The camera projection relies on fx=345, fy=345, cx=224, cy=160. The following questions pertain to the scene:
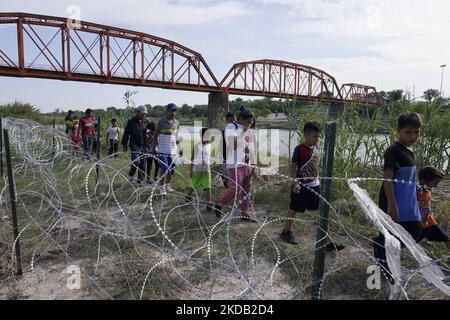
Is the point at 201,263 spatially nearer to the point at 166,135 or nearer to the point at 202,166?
the point at 202,166

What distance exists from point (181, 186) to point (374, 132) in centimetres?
335

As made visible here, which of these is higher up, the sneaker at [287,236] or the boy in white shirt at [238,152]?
the boy in white shirt at [238,152]

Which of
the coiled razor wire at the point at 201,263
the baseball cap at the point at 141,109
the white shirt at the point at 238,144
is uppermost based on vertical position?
the baseball cap at the point at 141,109

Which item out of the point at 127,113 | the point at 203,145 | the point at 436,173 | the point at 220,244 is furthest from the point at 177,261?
the point at 127,113

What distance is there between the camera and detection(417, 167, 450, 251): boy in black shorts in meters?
2.96

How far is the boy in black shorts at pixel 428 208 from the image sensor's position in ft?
9.71

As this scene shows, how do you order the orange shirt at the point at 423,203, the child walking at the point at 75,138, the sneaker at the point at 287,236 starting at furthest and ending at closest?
1. the child walking at the point at 75,138
2. the sneaker at the point at 287,236
3. the orange shirt at the point at 423,203

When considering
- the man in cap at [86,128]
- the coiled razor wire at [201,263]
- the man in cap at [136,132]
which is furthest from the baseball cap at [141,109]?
the man in cap at [86,128]

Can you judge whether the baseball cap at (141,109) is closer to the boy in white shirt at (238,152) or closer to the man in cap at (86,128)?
the boy in white shirt at (238,152)

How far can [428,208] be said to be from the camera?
2.95 metres

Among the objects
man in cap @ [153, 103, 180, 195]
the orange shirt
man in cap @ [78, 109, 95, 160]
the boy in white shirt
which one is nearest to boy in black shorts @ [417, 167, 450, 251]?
the orange shirt

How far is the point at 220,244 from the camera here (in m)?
3.58

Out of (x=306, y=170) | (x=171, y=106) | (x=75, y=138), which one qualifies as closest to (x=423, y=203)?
(x=306, y=170)
